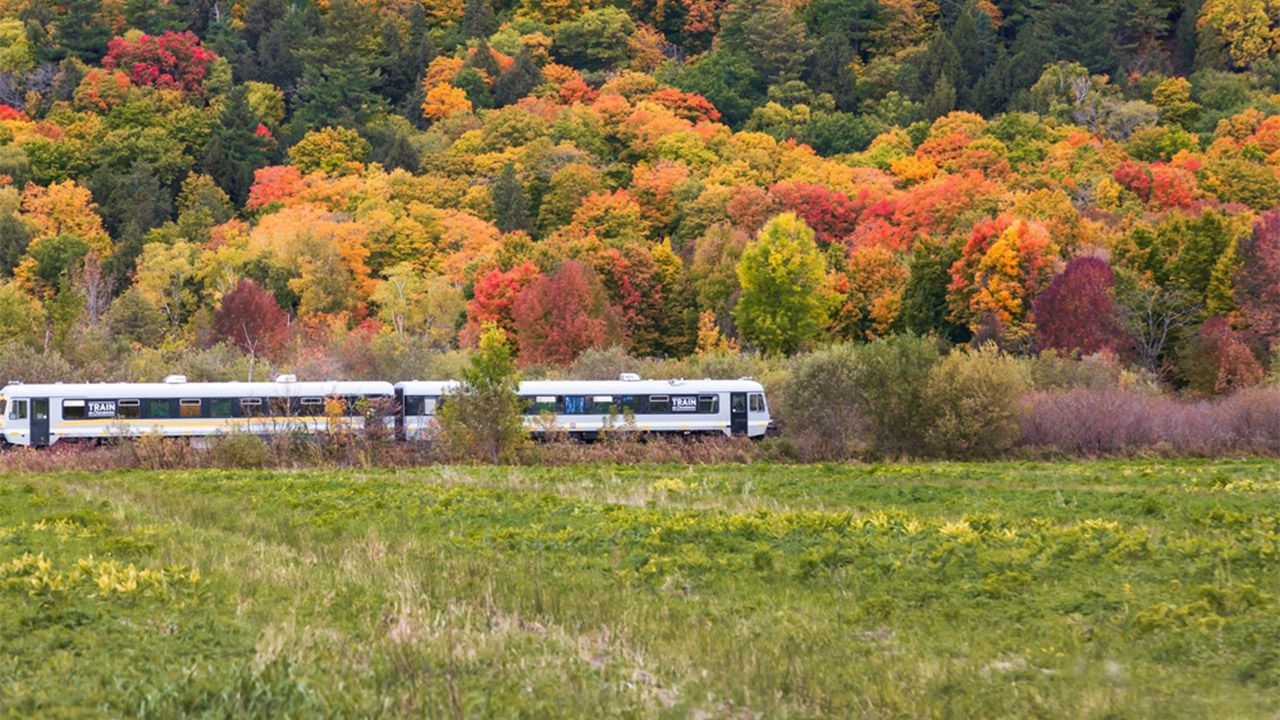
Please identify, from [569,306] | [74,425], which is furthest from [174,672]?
[569,306]

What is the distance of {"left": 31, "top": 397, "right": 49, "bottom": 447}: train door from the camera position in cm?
5288

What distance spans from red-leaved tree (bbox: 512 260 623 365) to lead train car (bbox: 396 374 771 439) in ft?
73.9

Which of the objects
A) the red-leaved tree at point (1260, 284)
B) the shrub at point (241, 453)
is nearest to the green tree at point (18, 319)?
the shrub at point (241, 453)

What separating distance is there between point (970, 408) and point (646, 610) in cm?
3159

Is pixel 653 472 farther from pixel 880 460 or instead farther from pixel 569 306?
pixel 569 306

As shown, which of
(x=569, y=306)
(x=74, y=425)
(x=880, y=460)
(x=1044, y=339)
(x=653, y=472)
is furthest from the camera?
(x=569, y=306)

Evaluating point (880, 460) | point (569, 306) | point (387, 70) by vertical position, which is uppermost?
point (387, 70)

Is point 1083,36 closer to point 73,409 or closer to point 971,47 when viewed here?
point 971,47

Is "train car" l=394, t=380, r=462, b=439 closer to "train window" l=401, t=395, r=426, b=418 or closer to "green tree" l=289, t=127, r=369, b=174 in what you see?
"train window" l=401, t=395, r=426, b=418

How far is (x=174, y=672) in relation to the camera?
1450 cm

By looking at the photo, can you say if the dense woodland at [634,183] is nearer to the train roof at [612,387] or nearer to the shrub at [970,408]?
the train roof at [612,387]

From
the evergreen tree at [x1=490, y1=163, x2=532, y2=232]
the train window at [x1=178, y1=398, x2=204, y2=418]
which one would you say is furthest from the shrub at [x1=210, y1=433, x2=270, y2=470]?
the evergreen tree at [x1=490, y1=163, x2=532, y2=232]

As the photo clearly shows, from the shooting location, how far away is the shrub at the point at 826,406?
49812 mm

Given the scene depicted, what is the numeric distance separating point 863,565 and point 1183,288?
57.9m
